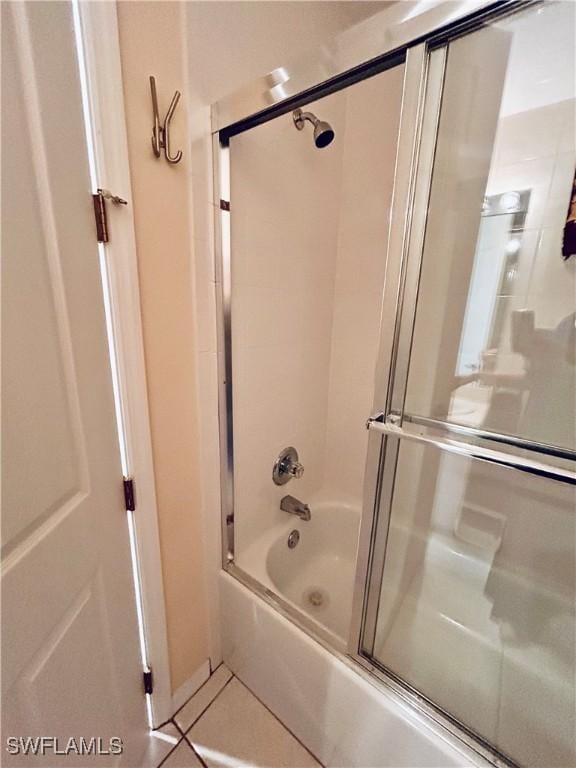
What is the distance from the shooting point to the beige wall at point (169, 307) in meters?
0.74

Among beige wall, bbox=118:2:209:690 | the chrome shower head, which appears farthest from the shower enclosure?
beige wall, bbox=118:2:209:690

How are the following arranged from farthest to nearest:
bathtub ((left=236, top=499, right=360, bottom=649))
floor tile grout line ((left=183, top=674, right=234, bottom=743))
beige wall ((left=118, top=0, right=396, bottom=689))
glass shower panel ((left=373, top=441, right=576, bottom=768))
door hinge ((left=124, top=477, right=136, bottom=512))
Answer: 1. bathtub ((left=236, top=499, right=360, bottom=649))
2. floor tile grout line ((left=183, top=674, right=234, bottom=743))
3. glass shower panel ((left=373, top=441, right=576, bottom=768))
4. door hinge ((left=124, top=477, right=136, bottom=512))
5. beige wall ((left=118, top=0, right=396, bottom=689))

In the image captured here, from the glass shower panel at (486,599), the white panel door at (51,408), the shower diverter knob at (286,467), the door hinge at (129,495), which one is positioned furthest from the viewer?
the shower diverter knob at (286,467)

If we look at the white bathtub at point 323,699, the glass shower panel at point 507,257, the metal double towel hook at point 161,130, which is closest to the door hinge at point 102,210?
the metal double towel hook at point 161,130

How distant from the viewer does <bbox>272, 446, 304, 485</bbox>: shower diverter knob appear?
1.48 meters

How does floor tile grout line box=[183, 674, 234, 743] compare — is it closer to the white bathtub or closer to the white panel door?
the white bathtub

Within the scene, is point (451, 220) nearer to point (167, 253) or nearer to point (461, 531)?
point (167, 253)

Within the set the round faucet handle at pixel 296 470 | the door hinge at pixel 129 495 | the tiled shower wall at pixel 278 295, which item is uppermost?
the tiled shower wall at pixel 278 295

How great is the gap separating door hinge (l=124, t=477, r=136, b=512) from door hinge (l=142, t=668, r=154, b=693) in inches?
23.7

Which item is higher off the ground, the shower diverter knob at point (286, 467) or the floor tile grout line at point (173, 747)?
the shower diverter knob at point (286, 467)

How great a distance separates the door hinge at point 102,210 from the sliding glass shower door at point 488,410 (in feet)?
2.09

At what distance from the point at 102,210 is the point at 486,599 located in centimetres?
197

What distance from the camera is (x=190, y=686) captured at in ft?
3.96

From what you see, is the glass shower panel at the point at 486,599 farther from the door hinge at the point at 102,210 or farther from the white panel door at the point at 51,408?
the door hinge at the point at 102,210
